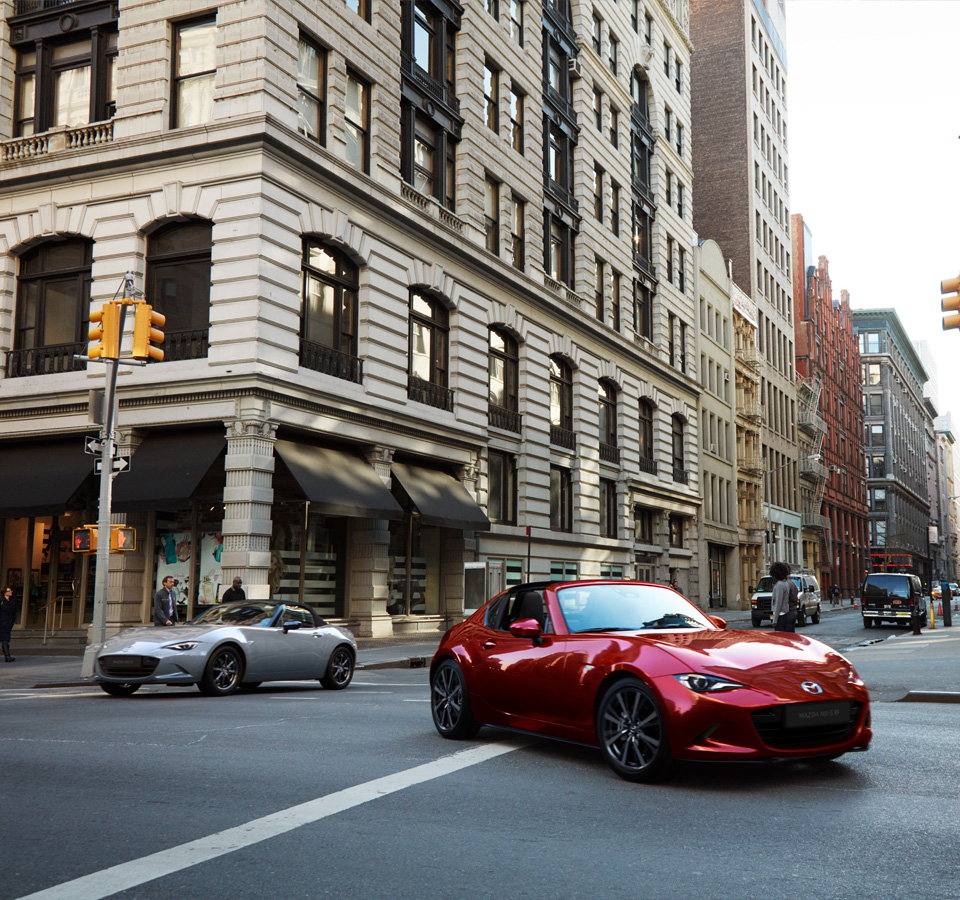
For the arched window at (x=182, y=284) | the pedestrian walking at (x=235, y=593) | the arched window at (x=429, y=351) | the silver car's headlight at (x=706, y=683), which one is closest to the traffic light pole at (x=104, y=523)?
the pedestrian walking at (x=235, y=593)

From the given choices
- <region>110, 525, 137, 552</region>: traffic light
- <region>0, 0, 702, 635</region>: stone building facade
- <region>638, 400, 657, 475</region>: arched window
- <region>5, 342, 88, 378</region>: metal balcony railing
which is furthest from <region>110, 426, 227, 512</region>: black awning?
<region>638, 400, 657, 475</region>: arched window

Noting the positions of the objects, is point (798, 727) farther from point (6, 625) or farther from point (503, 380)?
point (503, 380)

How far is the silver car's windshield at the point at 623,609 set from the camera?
28.2 ft

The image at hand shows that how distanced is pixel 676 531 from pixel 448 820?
4706 cm

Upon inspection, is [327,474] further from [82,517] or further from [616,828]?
[616,828]

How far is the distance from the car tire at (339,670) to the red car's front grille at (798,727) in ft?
32.4

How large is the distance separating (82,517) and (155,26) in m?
11.9

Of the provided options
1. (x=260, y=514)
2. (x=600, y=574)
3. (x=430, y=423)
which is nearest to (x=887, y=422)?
(x=600, y=574)

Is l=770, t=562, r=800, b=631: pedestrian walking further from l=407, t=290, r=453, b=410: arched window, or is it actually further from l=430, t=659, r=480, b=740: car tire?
l=407, t=290, r=453, b=410: arched window

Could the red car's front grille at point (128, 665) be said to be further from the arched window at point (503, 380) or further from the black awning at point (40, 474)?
the arched window at point (503, 380)

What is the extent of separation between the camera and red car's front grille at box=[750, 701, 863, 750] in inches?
277

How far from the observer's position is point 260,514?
2253 cm

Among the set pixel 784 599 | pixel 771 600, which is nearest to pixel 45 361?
pixel 784 599

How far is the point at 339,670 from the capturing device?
16.2m
